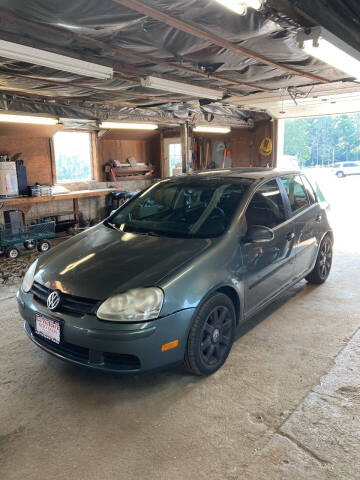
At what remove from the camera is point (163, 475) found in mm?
1799

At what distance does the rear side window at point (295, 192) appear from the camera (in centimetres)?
360

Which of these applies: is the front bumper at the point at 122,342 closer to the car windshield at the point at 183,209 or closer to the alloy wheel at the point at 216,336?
the alloy wheel at the point at 216,336

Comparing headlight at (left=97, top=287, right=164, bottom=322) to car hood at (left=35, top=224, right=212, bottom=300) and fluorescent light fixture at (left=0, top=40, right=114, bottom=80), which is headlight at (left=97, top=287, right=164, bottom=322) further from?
fluorescent light fixture at (left=0, top=40, right=114, bottom=80)

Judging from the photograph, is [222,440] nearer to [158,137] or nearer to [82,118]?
[82,118]

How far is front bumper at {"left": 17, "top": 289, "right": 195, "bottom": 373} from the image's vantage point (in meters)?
2.15

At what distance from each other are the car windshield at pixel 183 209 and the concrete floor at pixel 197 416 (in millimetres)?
1020

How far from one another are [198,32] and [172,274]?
195 cm

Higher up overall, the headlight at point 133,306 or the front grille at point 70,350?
the headlight at point 133,306

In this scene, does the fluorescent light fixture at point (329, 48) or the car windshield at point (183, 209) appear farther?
the car windshield at point (183, 209)

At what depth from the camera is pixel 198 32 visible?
9.70 feet

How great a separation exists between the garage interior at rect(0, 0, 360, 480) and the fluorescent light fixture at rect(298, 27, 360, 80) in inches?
2.3

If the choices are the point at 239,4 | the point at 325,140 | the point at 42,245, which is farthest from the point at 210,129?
the point at 325,140

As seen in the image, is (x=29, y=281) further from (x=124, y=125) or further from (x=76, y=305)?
(x=124, y=125)

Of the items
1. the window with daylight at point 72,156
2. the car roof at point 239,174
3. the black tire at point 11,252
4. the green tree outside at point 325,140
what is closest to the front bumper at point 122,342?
the car roof at point 239,174
